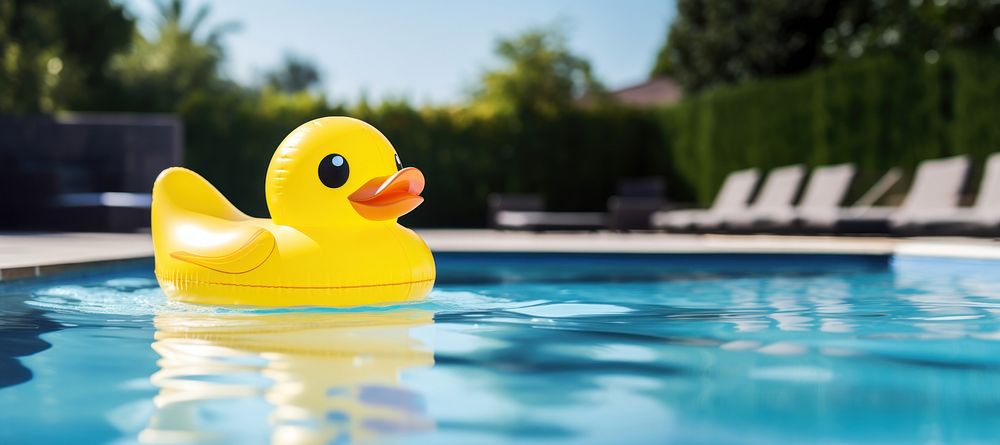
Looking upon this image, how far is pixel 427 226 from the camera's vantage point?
19.8 metres

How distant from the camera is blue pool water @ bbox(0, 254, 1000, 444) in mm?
2855

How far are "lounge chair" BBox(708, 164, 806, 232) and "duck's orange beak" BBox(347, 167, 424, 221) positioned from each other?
891 centimetres

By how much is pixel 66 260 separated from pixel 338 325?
145 inches

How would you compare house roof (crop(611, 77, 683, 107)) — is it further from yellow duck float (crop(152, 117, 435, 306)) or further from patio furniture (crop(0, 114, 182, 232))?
yellow duck float (crop(152, 117, 435, 306))

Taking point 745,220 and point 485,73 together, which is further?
point 485,73

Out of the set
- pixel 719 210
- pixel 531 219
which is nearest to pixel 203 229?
pixel 719 210

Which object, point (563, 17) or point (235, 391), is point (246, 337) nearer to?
point (235, 391)

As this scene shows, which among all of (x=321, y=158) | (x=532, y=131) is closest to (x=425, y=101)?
(x=532, y=131)

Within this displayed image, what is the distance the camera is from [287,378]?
3523mm

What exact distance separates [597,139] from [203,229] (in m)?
15.2

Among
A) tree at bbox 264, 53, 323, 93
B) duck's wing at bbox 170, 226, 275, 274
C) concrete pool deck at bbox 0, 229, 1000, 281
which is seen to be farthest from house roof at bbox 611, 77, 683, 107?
tree at bbox 264, 53, 323, 93

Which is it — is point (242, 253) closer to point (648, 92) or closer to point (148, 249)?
point (148, 249)

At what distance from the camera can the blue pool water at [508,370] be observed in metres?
2.86

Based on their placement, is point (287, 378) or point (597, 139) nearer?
point (287, 378)
